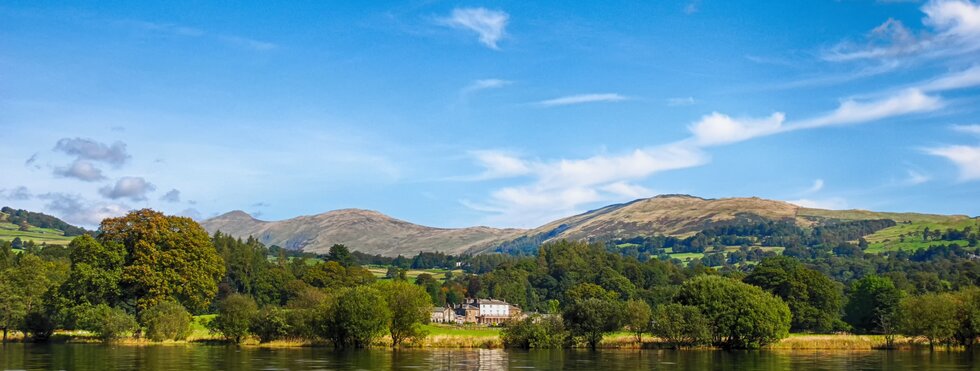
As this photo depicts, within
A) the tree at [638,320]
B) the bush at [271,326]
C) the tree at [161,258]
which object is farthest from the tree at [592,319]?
the tree at [161,258]

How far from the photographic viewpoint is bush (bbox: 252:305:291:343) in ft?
295

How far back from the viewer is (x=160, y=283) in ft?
305

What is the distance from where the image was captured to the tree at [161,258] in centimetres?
9300

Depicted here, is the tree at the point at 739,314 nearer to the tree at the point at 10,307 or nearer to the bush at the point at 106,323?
the bush at the point at 106,323

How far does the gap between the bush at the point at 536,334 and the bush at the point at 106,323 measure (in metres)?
39.3

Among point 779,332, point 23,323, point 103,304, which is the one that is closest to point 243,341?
point 103,304

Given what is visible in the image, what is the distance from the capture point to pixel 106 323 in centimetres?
8544

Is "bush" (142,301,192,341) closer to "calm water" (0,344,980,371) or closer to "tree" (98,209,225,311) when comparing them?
"tree" (98,209,225,311)

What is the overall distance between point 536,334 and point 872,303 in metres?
65.3

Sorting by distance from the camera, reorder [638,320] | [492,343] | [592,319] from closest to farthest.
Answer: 1. [592,319]
2. [492,343]
3. [638,320]

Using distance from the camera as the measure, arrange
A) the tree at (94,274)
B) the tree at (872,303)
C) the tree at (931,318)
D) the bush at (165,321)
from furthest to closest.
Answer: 1. the tree at (872,303)
2. the tree at (94,274)
3. the bush at (165,321)
4. the tree at (931,318)

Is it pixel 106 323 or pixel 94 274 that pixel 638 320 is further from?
pixel 94 274

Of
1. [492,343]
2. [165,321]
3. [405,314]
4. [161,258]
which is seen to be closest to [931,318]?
[492,343]

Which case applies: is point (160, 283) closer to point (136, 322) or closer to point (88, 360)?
point (136, 322)
